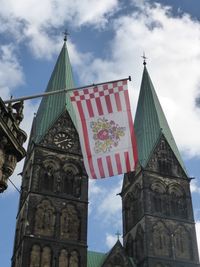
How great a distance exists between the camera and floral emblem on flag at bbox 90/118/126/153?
1460cm

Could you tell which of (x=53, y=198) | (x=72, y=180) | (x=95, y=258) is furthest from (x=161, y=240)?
(x=53, y=198)

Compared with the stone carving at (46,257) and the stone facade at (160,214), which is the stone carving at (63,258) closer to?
the stone carving at (46,257)

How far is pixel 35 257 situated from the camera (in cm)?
3303

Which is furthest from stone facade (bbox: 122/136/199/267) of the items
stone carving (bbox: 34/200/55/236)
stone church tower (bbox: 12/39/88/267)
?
stone carving (bbox: 34/200/55/236)

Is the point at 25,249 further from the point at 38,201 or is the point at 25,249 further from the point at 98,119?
the point at 98,119

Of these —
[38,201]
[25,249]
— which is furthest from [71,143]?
[25,249]

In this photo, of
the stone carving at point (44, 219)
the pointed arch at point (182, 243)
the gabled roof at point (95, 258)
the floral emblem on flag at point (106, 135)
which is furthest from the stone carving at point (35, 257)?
the floral emblem on flag at point (106, 135)

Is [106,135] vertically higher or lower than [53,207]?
lower

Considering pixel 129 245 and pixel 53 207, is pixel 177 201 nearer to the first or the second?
pixel 129 245

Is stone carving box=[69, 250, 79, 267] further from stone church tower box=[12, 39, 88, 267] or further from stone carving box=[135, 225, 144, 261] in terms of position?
stone carving box=[135, 225, 144, 261]

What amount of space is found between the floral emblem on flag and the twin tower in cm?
2034

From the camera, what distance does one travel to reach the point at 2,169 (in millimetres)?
10641

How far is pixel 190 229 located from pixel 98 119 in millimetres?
27155

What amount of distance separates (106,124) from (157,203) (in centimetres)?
2641
